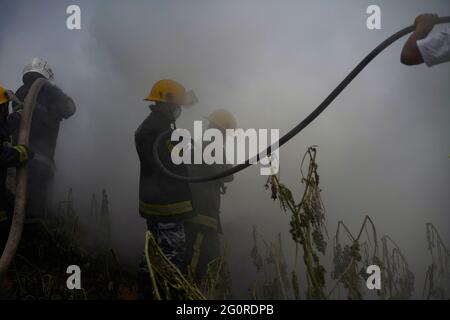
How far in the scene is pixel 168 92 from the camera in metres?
4.59

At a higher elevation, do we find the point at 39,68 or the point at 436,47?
the point at 39,68

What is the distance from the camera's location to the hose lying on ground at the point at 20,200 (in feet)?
13.5

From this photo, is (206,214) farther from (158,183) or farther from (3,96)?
(3,96)

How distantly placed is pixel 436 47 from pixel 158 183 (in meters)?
2.57

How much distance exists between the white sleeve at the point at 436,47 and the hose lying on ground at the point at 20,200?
137 inches

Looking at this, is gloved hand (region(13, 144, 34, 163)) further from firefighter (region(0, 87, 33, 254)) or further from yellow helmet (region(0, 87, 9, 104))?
yellow helmet (region(0, 87, 9, 104))

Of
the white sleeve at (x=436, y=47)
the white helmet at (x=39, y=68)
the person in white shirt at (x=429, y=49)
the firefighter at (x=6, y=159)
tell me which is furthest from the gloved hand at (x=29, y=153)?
the white sleeve at (x=436, y=47)

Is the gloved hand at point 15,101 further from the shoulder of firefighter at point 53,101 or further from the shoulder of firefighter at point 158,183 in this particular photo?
the shoulder of firefighter at point 158,183

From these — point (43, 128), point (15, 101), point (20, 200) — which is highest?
point (15, 101)

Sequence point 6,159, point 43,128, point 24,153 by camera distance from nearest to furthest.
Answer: point 6,159 < point 24,153 < point 43,128

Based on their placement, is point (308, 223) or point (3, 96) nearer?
point (308, 223)

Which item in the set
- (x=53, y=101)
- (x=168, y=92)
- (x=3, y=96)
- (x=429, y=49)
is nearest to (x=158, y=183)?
(x=168, y=92)

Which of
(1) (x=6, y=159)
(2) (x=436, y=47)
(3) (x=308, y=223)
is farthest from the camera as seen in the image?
(1) (x=6, y=159)
